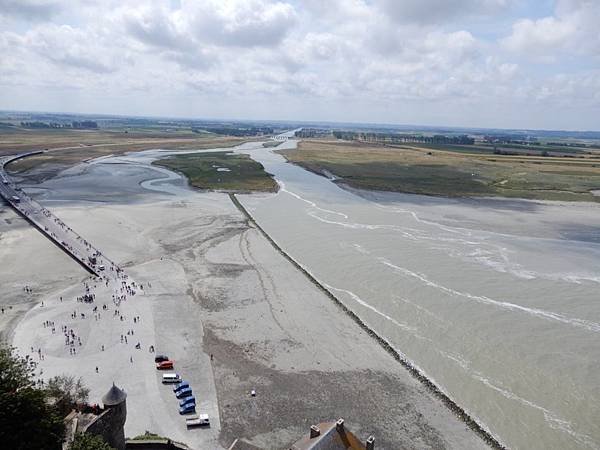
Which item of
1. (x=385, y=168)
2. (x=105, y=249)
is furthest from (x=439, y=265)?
(x=385, y=168)

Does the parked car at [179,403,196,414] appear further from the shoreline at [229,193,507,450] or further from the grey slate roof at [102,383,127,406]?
the shoreline at [229,193,507,450]

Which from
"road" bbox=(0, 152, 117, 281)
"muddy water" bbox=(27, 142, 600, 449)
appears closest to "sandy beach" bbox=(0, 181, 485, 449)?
"road" bbox=(0, 152, 117, 281)

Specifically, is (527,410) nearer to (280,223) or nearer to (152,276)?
(152,276)

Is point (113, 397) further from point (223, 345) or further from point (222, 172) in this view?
point (222, 172)

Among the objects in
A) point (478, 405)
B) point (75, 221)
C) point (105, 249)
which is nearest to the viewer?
point (478, 405)

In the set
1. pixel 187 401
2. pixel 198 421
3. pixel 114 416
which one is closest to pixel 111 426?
pixel 114 416
